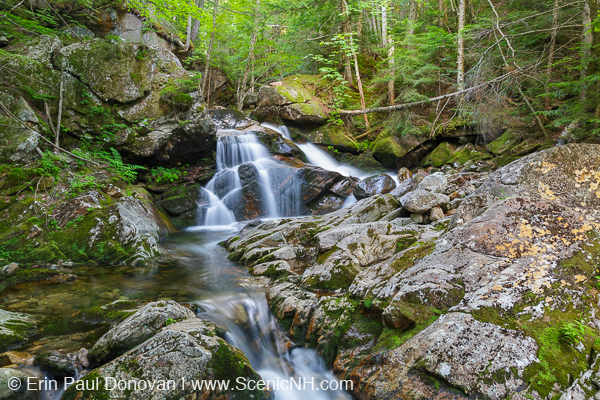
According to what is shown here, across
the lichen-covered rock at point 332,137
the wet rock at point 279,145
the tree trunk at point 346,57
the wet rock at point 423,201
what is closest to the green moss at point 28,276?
the wet rock at point 423,201

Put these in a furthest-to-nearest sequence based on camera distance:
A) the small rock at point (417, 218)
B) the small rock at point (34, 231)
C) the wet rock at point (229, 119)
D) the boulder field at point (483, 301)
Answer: the wet rock at point (229, 119), the small rock at point (34, 231), the small rock at point (417, 218), the boulder field at point (483, 301)

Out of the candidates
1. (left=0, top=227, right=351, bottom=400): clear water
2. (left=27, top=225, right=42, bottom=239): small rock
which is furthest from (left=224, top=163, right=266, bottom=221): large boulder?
(left=27, top=225, right=42, bottom=239): small rock

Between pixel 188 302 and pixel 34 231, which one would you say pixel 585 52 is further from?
pixel 34 231

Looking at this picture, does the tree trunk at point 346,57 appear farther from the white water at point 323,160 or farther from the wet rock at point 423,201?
the wet rock at point 423,201

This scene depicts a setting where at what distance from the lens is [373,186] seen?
1184 centimetres

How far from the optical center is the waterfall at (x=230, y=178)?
38.0ft

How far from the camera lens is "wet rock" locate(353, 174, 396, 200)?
1167 cm

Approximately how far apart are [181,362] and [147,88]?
409 inches

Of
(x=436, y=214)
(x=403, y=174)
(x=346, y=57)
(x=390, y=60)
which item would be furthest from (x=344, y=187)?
(x=346, y=57)

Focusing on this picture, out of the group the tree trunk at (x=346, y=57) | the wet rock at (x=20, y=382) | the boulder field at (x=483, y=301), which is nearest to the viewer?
the boulder field at (x=483, y=301)

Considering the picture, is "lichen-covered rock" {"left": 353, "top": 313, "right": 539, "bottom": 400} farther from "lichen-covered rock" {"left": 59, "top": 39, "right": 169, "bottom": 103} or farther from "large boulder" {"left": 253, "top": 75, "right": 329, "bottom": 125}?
"large boulder" {"left": 253, "top": 75, "right": 329, "bottom": 125}

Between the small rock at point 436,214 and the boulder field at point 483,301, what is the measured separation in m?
1.22

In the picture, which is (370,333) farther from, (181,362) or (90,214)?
(90,214)

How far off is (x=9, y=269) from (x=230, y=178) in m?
7.53
